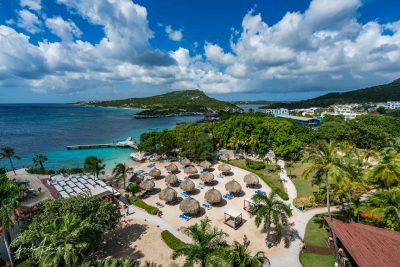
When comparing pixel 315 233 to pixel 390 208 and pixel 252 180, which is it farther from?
pixel 252 180

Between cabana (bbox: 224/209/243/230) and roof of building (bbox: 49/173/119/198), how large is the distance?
47.0 feet

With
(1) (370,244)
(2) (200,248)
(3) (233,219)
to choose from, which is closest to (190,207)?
(3) (233,219)

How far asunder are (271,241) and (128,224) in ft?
47.3

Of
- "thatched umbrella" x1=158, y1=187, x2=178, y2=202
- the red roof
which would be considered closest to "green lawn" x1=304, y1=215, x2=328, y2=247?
the red roof

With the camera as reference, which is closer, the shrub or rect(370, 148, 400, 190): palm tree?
rect(370, 148, 400, 190): palm tree

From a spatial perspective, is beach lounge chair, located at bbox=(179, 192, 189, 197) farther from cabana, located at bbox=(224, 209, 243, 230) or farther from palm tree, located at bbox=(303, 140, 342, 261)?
palm tree, located at bbox=(303, 140, 342, 261)

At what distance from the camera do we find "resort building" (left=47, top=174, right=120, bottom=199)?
24578mm

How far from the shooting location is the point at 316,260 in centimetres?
1585

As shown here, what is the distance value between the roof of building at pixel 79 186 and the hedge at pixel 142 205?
224cm

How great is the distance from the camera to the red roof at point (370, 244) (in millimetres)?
12773

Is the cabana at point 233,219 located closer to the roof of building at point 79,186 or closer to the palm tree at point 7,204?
the roof of building at point 79,186

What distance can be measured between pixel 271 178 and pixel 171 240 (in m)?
20.5

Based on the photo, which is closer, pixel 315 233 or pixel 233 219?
pixel 315 233

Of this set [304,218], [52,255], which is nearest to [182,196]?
[304,218]
